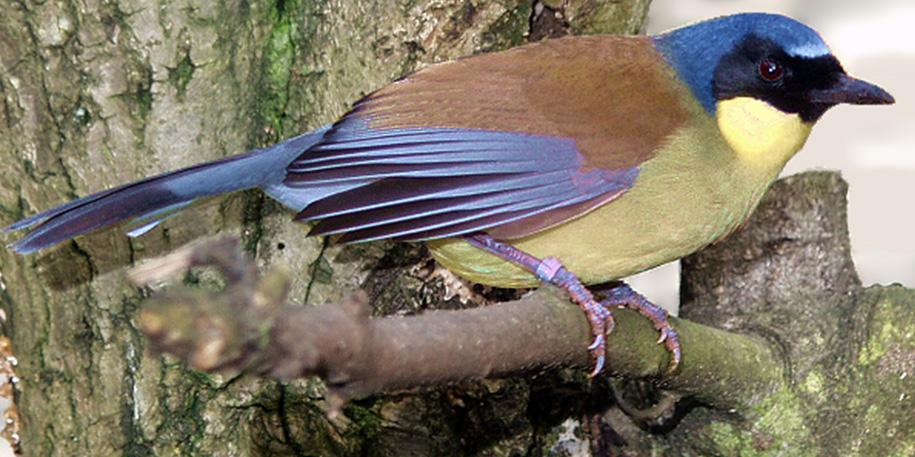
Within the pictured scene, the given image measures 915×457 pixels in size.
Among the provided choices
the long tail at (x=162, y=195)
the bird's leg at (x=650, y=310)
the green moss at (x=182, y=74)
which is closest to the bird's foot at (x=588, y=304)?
the bird's leg at (x=650, y=310)

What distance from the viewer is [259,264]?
294 centimetres

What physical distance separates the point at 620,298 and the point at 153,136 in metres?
1.08

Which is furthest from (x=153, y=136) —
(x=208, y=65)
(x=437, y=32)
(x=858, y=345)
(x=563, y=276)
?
(x=858, y=345)

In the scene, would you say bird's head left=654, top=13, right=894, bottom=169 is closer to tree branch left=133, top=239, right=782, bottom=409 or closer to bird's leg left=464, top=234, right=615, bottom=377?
bird's leg left=464, top=234, right=615, bottom=377

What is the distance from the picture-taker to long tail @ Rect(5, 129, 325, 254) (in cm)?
246

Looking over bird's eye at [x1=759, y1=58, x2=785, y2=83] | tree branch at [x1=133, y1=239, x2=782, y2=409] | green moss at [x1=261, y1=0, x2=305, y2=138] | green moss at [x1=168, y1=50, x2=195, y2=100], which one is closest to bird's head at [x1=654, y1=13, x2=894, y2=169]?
bird's eye at [x1=759, y1=58, x2=785, y2=83]

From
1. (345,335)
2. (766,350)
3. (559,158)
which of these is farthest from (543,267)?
(345,335)

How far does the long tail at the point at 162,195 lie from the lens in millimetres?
2463

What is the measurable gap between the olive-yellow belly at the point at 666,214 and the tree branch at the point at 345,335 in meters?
0.27

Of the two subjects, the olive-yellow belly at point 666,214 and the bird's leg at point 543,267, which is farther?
the olive-yellow belly at point 666,214

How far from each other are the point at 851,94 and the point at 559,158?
0.61m

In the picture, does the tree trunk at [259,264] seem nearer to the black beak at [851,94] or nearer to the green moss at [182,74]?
the green moss at [182,74]

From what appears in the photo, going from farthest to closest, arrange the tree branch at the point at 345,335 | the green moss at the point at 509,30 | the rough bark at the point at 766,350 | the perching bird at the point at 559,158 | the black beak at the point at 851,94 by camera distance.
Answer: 1. the green moss at the point at 509,30
2. the black beak at the point at 851,94
3. the perching bird at the point at 559,158
4. the rough bark at the point at 766,350
5. the tree branch at the point at 345,335

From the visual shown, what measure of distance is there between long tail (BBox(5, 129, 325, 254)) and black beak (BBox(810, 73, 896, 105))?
1.04 meters
